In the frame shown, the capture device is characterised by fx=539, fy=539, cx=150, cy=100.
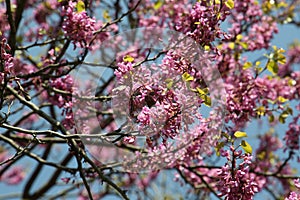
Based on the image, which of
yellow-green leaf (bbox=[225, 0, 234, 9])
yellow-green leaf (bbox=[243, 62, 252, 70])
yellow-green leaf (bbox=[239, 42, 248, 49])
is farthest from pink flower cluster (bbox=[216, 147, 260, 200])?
yellow-green leaf (bbox=[239, 42, 248, 49])

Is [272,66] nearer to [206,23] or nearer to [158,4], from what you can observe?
[206,23]

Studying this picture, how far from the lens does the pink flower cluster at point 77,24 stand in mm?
4809

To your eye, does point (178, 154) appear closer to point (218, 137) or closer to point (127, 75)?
point (218, 137)

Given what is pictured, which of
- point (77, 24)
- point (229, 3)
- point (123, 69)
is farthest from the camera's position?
point (77, 24)

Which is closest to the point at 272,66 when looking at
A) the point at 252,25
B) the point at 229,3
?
the point at 229,3

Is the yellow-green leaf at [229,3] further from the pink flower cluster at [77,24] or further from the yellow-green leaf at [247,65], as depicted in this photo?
the yellow-green leaf at [247,65]

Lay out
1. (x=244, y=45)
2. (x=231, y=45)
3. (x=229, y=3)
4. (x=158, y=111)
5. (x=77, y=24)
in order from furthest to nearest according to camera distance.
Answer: (x=231, y=45) → (x=244, y=45) → (x=77, y=24) → (x=229, y=3) → (x=158, y=111)

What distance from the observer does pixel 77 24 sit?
15.9 ft

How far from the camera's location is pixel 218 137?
4.82m

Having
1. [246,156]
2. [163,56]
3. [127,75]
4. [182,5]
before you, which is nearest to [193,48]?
[163,56]

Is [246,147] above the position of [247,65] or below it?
below

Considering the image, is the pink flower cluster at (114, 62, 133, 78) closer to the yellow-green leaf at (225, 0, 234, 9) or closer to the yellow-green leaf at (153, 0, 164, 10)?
the yellow-green leaf at (225, 0, 234, 9)

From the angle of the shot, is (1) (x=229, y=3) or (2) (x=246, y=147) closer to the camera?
(2) (x=246, y=147)

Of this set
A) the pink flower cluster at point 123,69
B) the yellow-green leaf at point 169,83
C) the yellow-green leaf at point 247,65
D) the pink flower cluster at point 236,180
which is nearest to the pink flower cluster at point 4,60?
the pink flower cluster at point 123,69
